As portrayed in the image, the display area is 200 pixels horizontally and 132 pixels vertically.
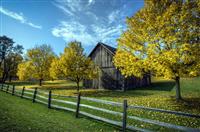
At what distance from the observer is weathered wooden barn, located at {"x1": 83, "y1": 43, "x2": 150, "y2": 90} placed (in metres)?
29.9

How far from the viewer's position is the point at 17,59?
60.3 m

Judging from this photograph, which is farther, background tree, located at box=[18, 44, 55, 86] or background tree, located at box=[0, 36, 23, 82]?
background tree, located at box=[0, 36, 23, 82]

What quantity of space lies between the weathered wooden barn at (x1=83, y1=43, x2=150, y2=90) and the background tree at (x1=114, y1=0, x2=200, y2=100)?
14.7 meters

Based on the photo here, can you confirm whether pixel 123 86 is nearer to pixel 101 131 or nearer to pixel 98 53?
pixel 98 53

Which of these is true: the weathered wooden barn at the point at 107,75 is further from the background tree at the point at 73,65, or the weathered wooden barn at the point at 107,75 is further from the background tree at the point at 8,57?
the background tree at the point at 8,57

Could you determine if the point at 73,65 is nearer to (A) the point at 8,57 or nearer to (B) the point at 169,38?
(B) the point at 169,38

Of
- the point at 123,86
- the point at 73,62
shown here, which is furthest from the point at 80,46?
the point at 123,86

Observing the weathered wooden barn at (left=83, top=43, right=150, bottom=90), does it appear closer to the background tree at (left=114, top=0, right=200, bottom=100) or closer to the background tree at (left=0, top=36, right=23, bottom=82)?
the background tree at (left=114, top=0, right=200, bottom=100)

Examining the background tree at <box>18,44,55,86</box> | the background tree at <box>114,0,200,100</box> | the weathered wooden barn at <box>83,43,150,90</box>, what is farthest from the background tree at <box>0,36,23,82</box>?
the background tree at <box>114,0,200,100</box>

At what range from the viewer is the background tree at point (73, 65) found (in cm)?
2525

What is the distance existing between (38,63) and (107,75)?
18427 mm

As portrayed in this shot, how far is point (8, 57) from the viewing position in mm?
60188

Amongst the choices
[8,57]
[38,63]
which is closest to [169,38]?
[38,63]

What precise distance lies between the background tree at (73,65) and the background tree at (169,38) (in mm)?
12170
